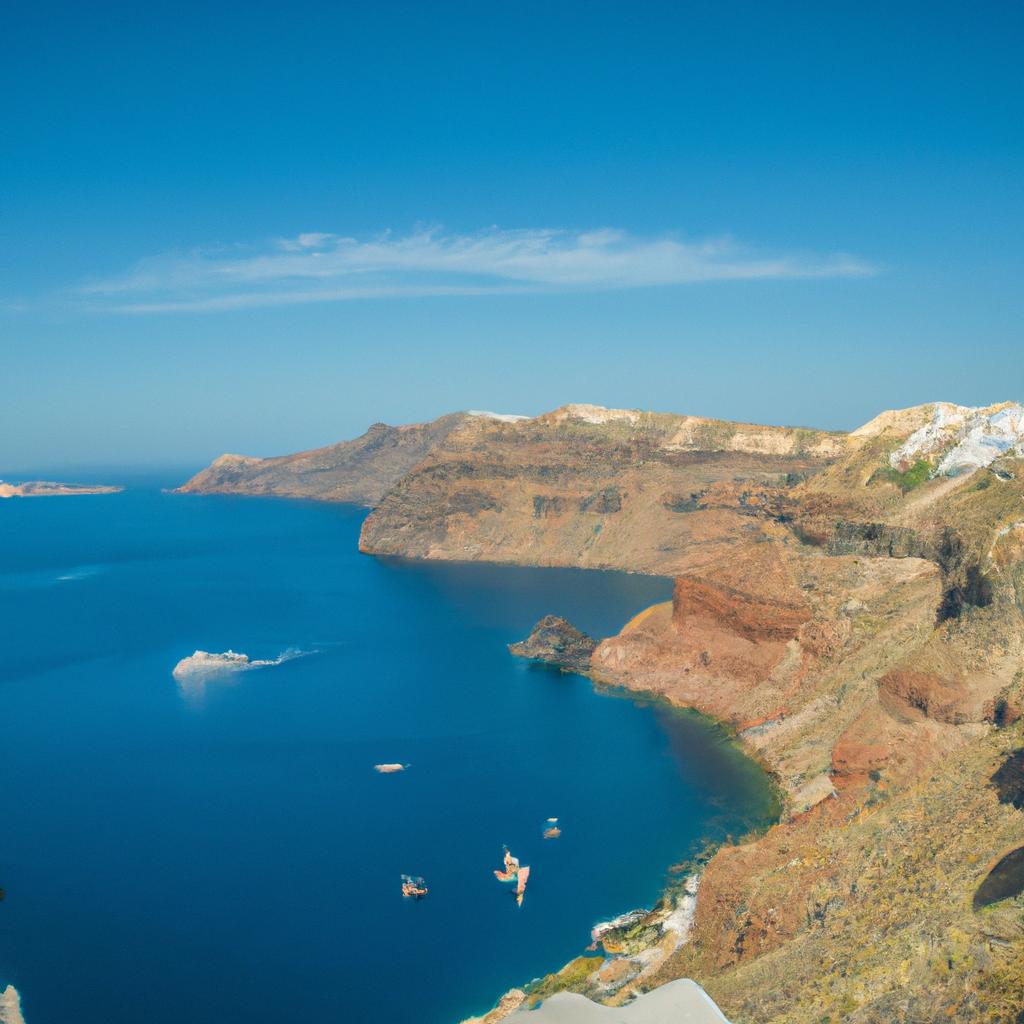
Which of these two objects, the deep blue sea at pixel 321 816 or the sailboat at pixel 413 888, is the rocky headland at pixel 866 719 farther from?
the sailboat at pixel 413 888

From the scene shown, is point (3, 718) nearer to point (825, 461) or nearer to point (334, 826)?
point (334, 826)

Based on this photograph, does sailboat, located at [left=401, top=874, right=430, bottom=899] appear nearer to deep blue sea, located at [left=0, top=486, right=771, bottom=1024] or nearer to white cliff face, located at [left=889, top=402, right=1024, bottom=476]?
deep blue sea, located at [left=0, top=486, right=771, bottom=1024]

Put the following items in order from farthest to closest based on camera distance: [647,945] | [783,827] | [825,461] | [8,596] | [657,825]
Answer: [825,461], [8,596], [657,825], [783,827], [647,945]

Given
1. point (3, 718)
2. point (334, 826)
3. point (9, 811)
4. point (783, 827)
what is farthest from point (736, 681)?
point (3, 718)

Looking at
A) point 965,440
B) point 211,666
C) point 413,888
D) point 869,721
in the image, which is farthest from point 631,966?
point 965,440

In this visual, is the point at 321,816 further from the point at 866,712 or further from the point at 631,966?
the point at 866,712

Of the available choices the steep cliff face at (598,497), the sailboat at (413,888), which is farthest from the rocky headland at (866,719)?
the sailboat at (413,888)

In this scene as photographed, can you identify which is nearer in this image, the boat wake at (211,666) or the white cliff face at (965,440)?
the white cliff face at (965,440)
